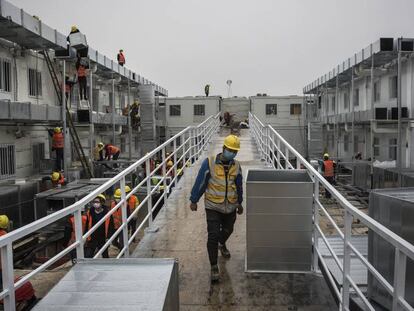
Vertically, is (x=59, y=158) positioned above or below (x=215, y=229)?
above

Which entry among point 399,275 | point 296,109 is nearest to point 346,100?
point 296,109

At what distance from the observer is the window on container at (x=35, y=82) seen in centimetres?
1720

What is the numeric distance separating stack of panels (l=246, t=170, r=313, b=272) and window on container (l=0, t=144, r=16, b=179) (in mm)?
12953

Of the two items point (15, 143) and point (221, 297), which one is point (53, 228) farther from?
point (221, 297)

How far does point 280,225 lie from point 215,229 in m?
0.79

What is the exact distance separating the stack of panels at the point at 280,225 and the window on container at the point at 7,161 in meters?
13.0

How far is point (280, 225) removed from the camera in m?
5.08

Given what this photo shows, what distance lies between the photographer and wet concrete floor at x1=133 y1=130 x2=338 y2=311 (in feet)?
14.9

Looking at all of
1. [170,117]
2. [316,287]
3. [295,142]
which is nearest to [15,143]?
[316,287]

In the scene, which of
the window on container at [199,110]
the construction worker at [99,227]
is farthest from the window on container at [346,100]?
the construction worker at [99,227]

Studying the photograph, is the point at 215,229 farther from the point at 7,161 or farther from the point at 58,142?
the point at 7,161

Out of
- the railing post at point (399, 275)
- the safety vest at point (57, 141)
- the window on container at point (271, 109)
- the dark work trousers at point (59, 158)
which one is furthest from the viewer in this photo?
the window on container at point (271, 109)

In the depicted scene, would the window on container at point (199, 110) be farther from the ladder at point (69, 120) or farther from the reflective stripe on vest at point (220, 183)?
the reflective stripe on vest at point (220, 183)

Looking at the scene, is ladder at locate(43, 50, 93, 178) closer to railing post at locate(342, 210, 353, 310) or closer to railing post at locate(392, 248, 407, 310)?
railing post at locate(342, 210, 353, 310)
